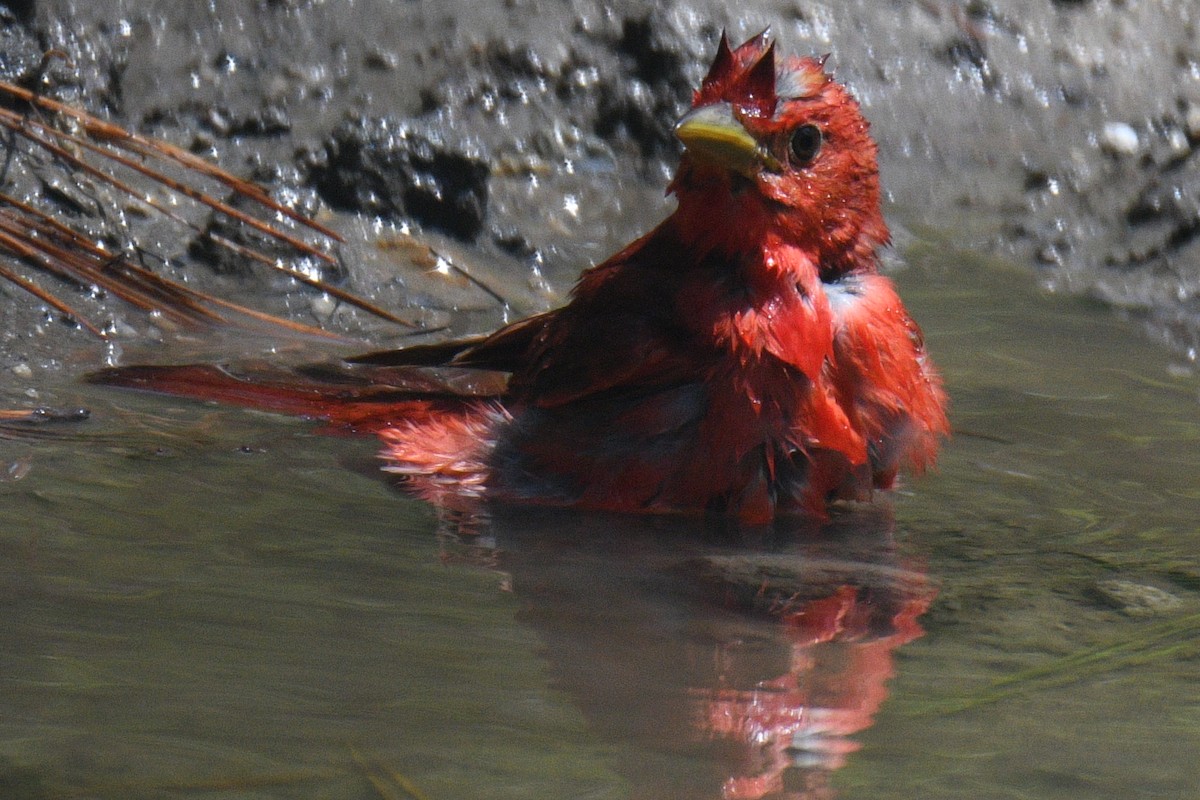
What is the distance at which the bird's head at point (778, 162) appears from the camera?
3.14 metres

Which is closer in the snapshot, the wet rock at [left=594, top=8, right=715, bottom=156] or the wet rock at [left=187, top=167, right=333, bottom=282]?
the wet rock at [left=187, top=167, right=333, bottom=282]

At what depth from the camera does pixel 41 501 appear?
2.73 meters

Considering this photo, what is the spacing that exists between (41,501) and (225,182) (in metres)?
2.08

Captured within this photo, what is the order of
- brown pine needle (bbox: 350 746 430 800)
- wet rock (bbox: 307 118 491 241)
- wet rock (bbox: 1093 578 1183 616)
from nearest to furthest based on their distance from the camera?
1. brown pine needle (bbox: 350 746 430 800)
2. wet rock (bbox: 1093 578 1183 616)
3. wet rock (bbox: 307 118 491 241)

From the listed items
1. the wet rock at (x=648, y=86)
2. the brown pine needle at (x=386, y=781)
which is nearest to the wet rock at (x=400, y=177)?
the wet rock at (x=648, y=86)

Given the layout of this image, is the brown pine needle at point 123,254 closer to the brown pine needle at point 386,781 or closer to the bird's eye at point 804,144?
the bird's eye at point 804,144

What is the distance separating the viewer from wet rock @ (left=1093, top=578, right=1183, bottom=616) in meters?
2.55

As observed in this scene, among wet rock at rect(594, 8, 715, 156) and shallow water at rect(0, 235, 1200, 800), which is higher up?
wet rock at rect(594, 8, 715, 156)

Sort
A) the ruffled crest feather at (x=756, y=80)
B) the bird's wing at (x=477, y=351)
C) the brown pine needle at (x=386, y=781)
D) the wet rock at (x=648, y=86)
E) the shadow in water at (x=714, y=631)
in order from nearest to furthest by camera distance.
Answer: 1. the brown pine needle at (x=386, y=781)
2. the shadow in water at (x=714, y=631)
3. the ruffled crest feather at (x=756, y=80)
4. the bird's wing at (x=477, y=351)
5. the wet rock at (x=648, y=86)

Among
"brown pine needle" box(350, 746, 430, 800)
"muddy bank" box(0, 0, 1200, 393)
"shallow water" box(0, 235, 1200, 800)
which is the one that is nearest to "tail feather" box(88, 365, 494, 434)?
"shallow water" box(0, 235, 1200, 800)

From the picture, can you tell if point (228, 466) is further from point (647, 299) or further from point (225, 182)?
point (225, 182)

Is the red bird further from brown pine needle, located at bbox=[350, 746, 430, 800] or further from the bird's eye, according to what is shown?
brown pine needle, located at bbox=[350, 746, 430, 800]

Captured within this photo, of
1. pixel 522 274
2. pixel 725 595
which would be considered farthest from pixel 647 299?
pixel 522 274

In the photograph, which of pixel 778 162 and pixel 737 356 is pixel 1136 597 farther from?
pixel 778 162
